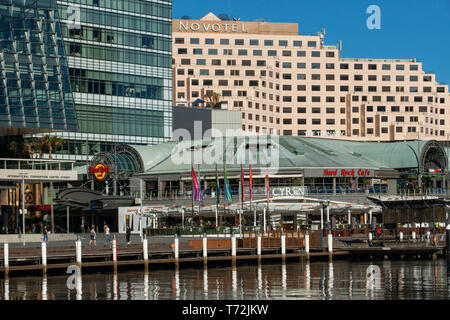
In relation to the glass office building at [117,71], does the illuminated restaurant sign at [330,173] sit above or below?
below

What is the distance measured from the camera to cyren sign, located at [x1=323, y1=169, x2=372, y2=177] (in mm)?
118188

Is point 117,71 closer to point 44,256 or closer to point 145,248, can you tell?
point 145,248

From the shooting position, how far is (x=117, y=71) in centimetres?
14338

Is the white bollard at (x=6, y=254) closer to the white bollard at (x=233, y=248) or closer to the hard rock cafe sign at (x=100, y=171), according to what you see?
the white bollard at (x=233, y=248)

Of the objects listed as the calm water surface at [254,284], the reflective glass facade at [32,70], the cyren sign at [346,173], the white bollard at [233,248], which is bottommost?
the calm water surface at [254,284]

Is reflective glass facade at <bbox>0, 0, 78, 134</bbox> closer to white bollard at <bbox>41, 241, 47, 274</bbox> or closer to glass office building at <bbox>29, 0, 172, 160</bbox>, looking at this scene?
white bollard at <bbox>41, 241, 47, 274</bbox>

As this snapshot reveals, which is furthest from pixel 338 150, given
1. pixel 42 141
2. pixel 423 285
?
pixel 423 285

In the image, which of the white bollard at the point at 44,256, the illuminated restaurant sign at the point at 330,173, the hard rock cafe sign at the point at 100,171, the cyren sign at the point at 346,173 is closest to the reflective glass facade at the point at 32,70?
the hard rock cafe sign at the point at 100,171

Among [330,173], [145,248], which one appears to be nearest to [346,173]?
[330,173]

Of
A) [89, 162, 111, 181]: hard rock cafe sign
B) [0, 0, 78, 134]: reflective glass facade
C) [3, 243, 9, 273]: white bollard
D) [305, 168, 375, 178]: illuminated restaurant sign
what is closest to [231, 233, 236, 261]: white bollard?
[3, 243, 9, 273]: white bollard

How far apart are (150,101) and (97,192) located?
38.0 m

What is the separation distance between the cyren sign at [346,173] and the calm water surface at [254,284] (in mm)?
47256

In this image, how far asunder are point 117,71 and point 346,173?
153ft

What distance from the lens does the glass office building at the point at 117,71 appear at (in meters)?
139
